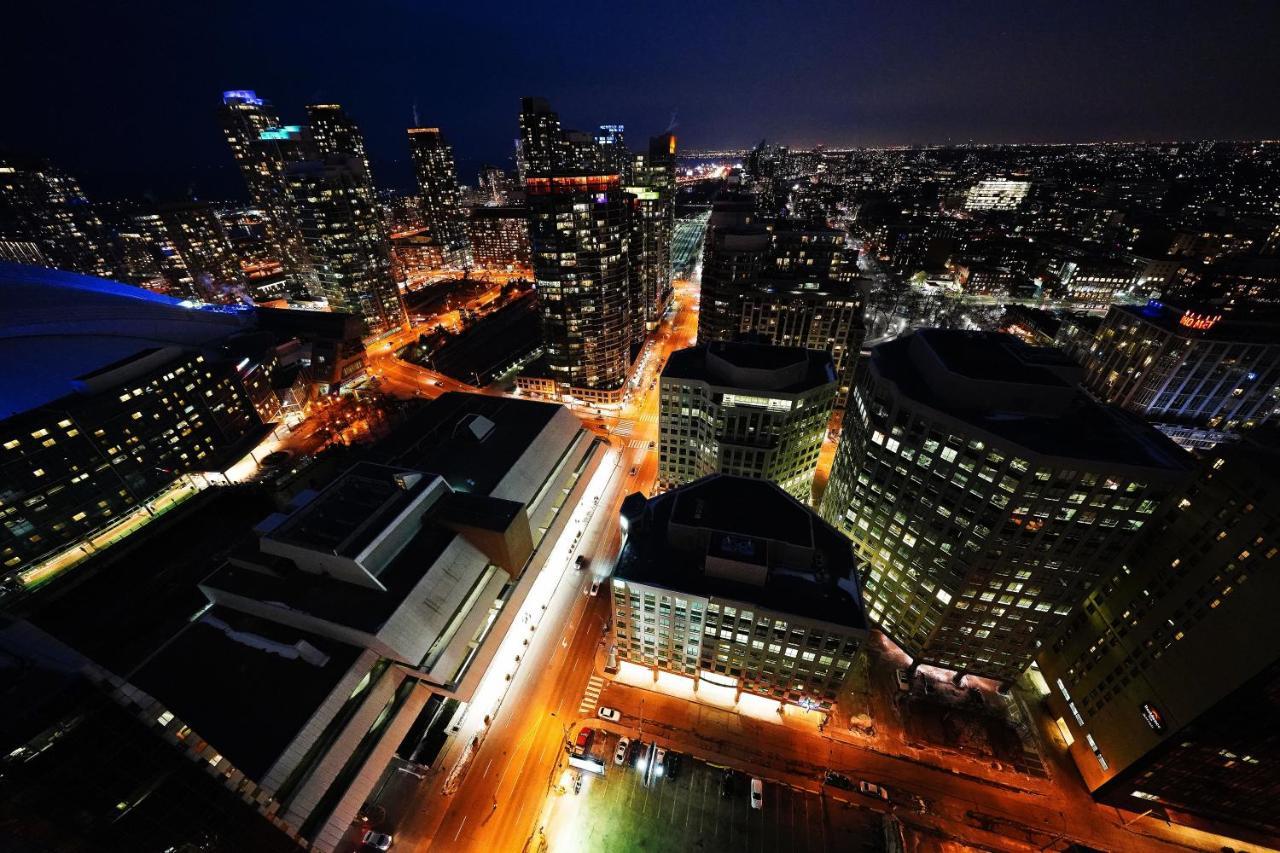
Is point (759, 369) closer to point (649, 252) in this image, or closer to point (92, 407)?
point (649, 252)

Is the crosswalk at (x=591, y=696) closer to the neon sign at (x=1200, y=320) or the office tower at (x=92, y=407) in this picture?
the office tower at (x=92, y=407)

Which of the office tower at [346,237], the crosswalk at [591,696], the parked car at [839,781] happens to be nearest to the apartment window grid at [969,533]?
the parked car at [839,781]

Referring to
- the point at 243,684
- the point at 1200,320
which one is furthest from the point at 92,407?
the point at 1200,320

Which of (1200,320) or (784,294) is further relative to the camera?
(784,294)

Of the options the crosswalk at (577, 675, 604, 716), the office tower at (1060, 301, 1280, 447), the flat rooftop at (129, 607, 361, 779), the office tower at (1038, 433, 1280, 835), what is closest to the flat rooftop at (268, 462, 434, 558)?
the flat rooftop at (129, 607, 361, 779)

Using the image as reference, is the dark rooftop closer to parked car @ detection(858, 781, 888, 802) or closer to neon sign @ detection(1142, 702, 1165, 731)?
parked car @ detection(858, 781, 888, 802)

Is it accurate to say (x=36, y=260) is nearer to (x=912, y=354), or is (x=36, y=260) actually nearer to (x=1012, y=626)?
(x=912, y=354)

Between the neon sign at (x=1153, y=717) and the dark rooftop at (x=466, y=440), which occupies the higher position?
the dark rooftop at (x=466, y=440)
